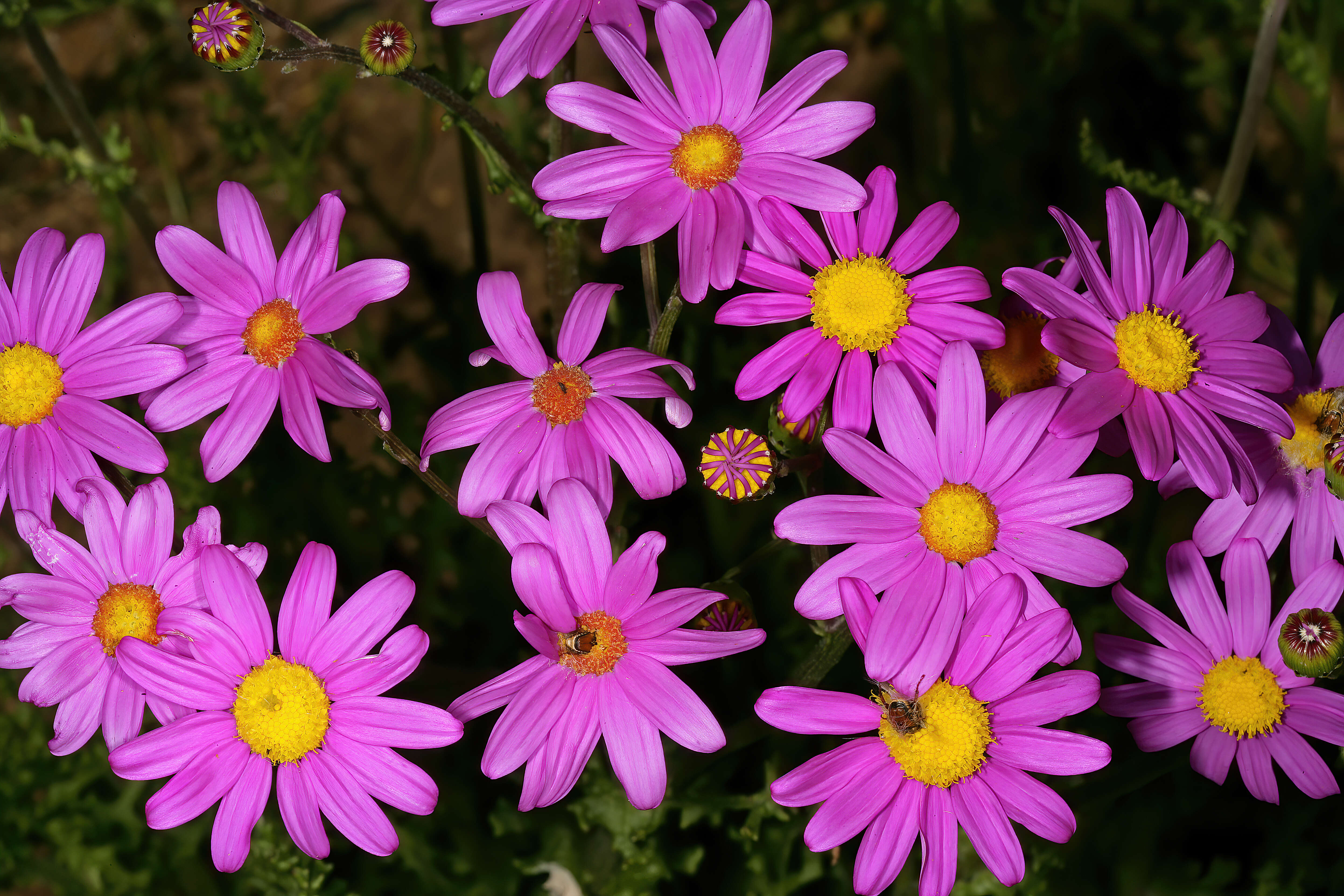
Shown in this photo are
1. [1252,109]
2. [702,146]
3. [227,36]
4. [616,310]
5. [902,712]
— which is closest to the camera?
[902,712]

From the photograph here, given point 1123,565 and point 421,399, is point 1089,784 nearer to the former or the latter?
point 1123,565

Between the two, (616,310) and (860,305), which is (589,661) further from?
(616,310)

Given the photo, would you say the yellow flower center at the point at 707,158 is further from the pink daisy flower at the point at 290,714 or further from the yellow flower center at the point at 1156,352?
the pink daisy flower at the point at 290,714

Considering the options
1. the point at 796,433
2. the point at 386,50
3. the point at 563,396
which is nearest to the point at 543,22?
the point at 386,50

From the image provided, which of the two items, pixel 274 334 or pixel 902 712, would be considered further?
pixel 274 334

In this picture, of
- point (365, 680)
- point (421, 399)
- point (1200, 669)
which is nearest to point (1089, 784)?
point (1200, 669)
